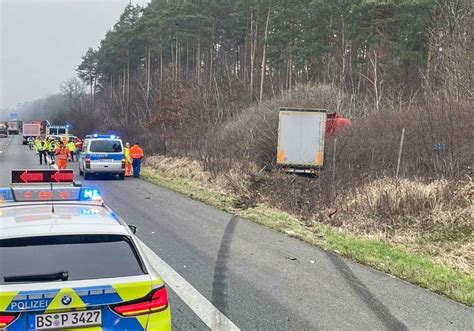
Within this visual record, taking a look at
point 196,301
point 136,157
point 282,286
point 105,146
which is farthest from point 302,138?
point 196,301

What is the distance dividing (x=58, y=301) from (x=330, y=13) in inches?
1394

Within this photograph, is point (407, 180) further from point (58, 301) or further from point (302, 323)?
point (58, 301)

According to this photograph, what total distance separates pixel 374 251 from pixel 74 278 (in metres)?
6.52

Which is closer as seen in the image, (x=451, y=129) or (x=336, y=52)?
(x=451, y=129)

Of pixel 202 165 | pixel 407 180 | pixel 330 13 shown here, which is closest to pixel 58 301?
pixel 407 180

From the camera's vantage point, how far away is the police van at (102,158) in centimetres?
2192

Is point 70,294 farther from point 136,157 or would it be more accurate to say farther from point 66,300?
point 136,157

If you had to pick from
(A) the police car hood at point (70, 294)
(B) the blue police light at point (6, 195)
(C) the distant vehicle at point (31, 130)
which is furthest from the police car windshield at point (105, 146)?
(C) the distant vehicle at point (31, 130)

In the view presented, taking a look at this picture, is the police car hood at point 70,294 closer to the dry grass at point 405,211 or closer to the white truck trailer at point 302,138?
the dry grass at point 405,211

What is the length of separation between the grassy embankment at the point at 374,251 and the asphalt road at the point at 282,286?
26cm

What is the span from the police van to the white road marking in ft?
50.5

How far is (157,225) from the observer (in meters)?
10.7

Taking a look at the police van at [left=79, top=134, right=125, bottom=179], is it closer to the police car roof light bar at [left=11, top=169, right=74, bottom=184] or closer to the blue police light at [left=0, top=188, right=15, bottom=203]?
the police car roof light bar at [left=11, top=169, right=74, bottom=184]

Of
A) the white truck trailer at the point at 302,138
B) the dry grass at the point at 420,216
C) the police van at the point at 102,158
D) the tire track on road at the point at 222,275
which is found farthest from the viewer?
the police van at the point at 102,158
